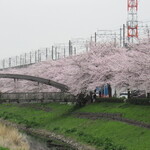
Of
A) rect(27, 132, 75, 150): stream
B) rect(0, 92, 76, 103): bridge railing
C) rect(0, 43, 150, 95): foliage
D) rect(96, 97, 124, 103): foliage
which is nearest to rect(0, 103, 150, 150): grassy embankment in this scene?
rect(96, 97, 124, 103): foliage

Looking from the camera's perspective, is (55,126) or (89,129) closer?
(89,129)

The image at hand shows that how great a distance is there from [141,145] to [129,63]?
1144 centimetres

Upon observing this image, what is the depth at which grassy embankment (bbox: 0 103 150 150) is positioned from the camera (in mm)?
28094

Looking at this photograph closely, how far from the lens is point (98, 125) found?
3625 centimetres

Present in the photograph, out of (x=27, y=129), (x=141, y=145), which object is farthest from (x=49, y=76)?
(x=141, y=145)

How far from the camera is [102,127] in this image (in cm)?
3472

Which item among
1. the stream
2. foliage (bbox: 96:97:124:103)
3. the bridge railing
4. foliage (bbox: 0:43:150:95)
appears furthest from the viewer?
the bridge railing

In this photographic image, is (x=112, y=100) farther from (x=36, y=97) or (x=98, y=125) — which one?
(x=36, y=97)

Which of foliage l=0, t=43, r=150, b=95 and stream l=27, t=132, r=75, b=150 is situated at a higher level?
foliage l=0, t=43, r=150, b=95

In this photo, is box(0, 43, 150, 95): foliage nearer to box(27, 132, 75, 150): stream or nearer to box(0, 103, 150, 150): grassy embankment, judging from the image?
box(0, 103, 150, 150): grassy embankment

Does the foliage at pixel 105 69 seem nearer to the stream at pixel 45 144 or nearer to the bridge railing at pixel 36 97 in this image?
the bridge railing at pixel 36 97

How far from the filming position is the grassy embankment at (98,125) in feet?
92.2

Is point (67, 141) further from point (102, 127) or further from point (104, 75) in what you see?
point (104, 75)

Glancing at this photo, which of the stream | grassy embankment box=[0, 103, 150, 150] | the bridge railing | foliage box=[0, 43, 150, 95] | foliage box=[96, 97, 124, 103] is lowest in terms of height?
the stream
